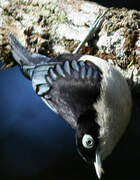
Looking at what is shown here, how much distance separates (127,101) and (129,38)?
29 cm

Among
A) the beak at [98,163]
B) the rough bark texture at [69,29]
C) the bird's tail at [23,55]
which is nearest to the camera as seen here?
the beak at [98,163]

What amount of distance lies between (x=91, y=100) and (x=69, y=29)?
469 millimetres

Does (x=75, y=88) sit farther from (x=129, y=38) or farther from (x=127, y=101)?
(x=129, y=38)

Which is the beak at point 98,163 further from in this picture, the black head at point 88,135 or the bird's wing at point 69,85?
the bird's wing at point 69,85

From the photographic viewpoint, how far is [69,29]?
1806 millimetres

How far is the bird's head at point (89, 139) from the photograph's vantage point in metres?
1.43

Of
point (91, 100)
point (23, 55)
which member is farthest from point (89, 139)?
point (23, 55)

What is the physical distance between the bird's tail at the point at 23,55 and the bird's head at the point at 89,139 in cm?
38

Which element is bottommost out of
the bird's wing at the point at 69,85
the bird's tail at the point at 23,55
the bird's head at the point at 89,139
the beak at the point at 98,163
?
the beak at the point at 98,163

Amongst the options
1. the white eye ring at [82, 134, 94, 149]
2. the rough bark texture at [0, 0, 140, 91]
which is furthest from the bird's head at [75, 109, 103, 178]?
the rough bark texture at [0, 0, 140, 91]

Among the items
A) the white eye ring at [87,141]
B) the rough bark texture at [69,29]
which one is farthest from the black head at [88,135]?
the rough bark texture at [69,29]

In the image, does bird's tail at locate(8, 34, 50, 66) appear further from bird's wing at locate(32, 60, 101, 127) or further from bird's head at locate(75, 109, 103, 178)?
bird's head at locate(75, 109, 103, 178)

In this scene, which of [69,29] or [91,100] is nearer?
[91,100]

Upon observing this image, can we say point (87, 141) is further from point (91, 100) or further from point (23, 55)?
point (23, 55)
